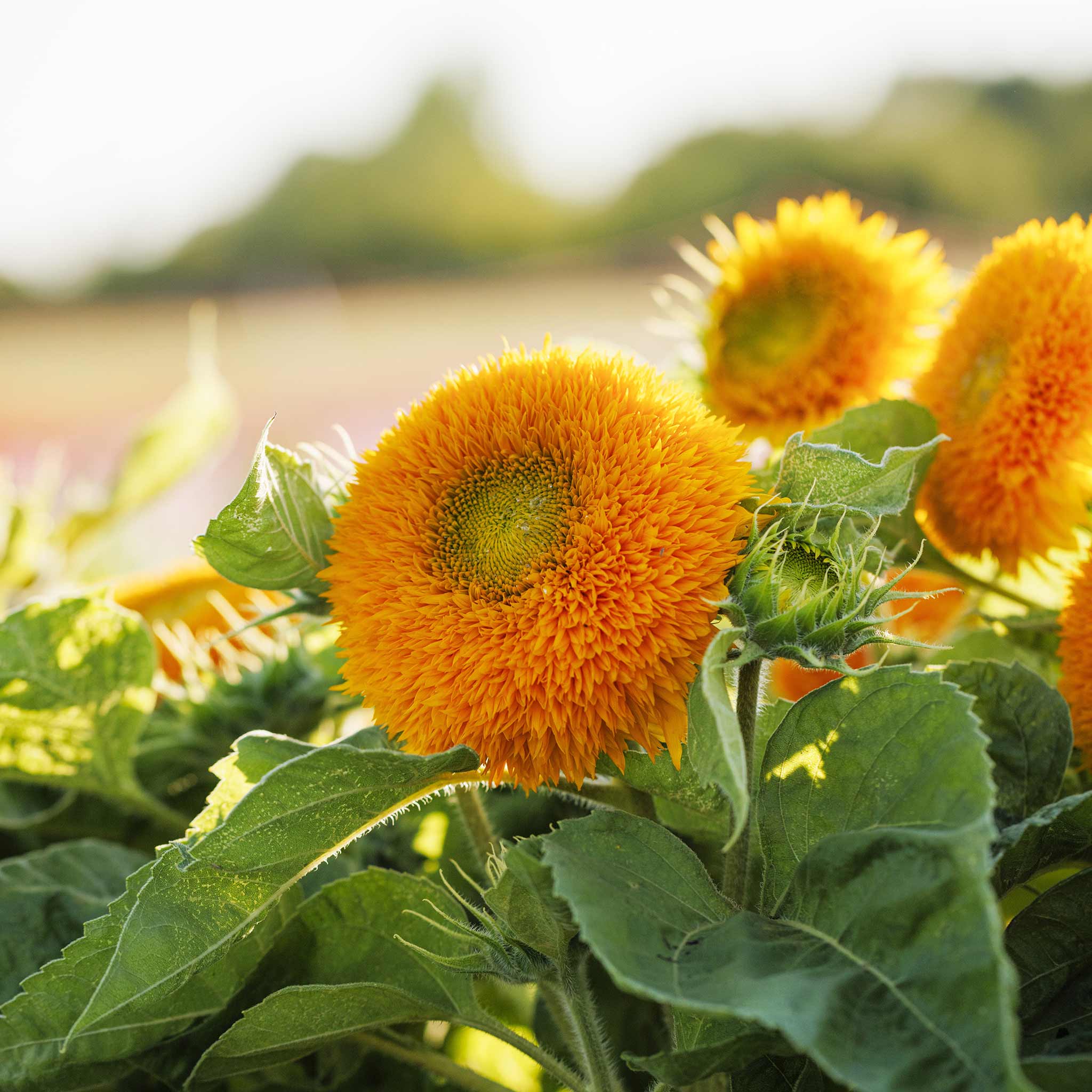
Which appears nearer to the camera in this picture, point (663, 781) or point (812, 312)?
point (663, 781)

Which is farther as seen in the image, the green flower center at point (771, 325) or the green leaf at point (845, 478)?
the green flower center at point (771, 325)

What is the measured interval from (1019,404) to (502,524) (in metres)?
0.33

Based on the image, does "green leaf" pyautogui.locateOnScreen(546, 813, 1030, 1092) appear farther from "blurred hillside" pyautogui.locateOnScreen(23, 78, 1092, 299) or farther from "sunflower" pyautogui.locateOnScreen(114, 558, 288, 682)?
"blurred hillside" pyautogui.locateOnScreen(23, 78, 1092, 299)

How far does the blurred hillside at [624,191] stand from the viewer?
9.14 meters

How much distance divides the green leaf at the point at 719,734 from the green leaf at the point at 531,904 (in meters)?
0.07

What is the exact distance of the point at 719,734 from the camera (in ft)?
1.12

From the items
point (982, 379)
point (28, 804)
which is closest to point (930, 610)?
point (982, 379)

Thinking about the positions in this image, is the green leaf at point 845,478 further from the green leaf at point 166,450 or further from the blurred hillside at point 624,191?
the blurred hillside at point 624,191

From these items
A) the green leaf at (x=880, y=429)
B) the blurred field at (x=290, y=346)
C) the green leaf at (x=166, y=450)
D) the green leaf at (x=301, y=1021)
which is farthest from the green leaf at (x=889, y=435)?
the blurred field at (x=290, y=346)

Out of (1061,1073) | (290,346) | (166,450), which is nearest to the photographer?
(1061,1073)

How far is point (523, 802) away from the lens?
68cm

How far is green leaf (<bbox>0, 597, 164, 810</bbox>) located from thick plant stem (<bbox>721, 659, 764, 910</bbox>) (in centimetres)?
41

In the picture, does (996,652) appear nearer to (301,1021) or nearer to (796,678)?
(796,678)

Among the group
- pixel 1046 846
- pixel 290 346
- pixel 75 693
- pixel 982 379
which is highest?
pixel 290 346
